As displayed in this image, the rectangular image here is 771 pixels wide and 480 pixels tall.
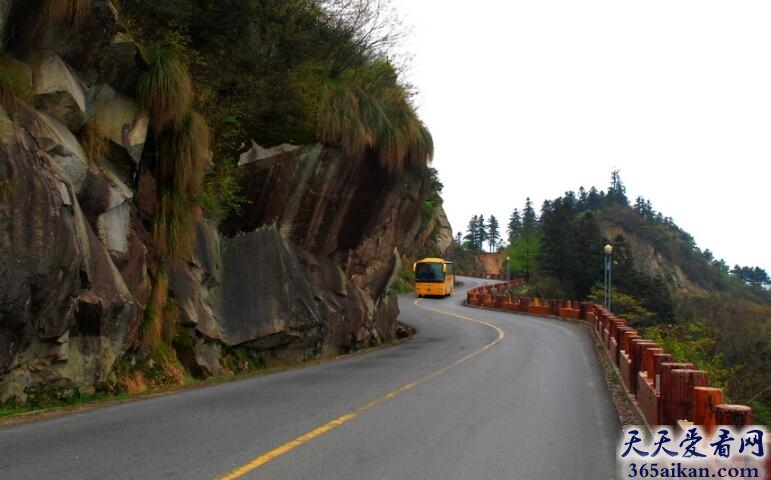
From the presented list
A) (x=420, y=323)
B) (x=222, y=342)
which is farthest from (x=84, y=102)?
(x=420, y=323)

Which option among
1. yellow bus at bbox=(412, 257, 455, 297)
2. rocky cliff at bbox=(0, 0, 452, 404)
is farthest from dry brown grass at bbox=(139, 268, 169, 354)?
yellow bus at bbox=(412, 257, 455, 297)

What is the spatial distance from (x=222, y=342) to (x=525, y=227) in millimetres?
145087

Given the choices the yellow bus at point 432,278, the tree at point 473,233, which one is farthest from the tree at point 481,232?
the yellow bus at point 432,278

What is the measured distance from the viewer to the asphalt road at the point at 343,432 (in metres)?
5.97

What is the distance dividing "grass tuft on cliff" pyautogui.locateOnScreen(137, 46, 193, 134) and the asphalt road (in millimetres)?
5223

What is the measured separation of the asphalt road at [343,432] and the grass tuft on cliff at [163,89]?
5.22m

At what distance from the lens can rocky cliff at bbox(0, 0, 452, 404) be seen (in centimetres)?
873

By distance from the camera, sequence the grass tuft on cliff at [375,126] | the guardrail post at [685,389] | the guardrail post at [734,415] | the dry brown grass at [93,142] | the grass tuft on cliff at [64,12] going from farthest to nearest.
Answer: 1. the grass tuft on cliff at [375,126]
2. the dry brown grass at [93,142]
3. the grass tuft on cliff at [64,12]
4. the guardrail post at [685,389]
5. the guardrail post at [734,415]

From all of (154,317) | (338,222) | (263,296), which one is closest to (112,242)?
(154,317)

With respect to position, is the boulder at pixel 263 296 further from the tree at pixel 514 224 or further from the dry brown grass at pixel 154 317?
the tree at pixel 514 224

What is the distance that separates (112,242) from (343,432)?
590cm

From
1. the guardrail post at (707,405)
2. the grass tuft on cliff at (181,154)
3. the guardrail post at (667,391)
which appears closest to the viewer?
the guardrail post at (707,405)

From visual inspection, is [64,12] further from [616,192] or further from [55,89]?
[616,192]

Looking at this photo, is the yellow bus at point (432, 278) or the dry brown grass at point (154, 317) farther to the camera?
the yellow bus at point (432, 278)
